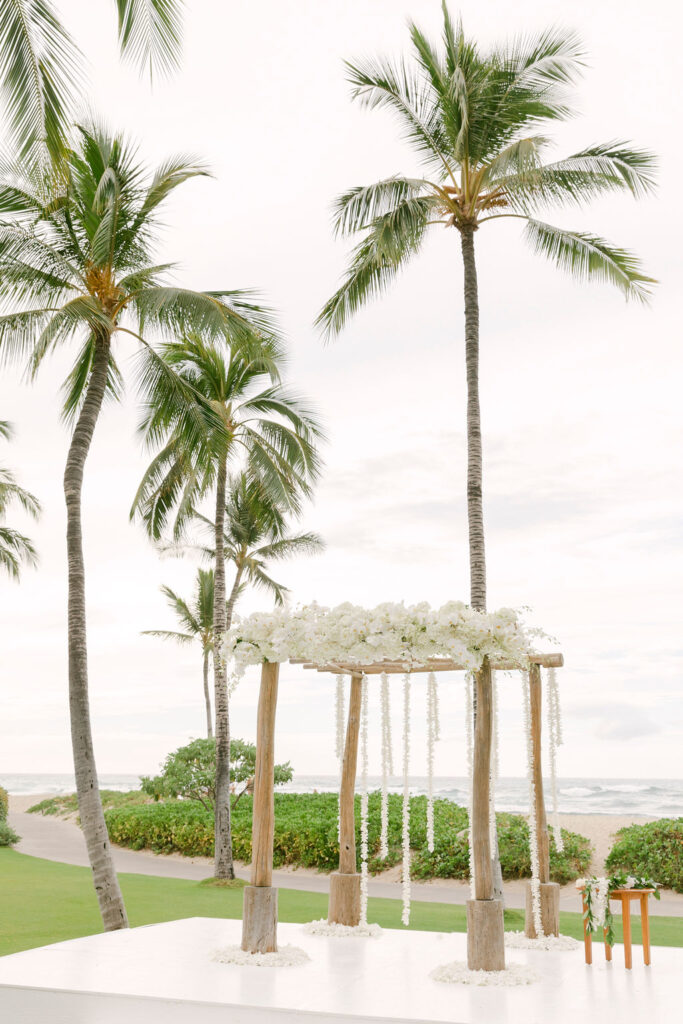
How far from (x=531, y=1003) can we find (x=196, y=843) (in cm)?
1511

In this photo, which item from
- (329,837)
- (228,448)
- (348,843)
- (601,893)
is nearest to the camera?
(601,893)

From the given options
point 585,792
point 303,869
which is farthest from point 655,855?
point 585,792

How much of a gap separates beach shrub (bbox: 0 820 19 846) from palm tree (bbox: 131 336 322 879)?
935 cm

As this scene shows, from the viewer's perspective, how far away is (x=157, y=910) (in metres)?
12.3

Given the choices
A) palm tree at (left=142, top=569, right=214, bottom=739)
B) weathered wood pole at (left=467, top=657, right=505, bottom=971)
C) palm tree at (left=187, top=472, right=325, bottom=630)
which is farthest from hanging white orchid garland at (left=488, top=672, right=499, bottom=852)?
palm tree at (left=142, top=569, right=214, bottom=739)

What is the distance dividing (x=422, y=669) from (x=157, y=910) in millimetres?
6263

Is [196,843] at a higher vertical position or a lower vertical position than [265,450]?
lower

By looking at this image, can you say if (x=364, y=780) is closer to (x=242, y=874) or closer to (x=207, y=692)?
(x=242, y=874)

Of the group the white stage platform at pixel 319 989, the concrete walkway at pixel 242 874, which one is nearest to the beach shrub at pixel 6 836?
the concrete walkway at pixel 242 874

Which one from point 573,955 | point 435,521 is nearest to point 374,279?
point 573,955

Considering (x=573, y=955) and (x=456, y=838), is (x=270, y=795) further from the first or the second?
(x=456, y=838)

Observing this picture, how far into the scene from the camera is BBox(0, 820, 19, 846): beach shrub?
890 inches

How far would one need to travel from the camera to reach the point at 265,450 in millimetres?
16062

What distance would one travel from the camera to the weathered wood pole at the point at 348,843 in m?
9.27
